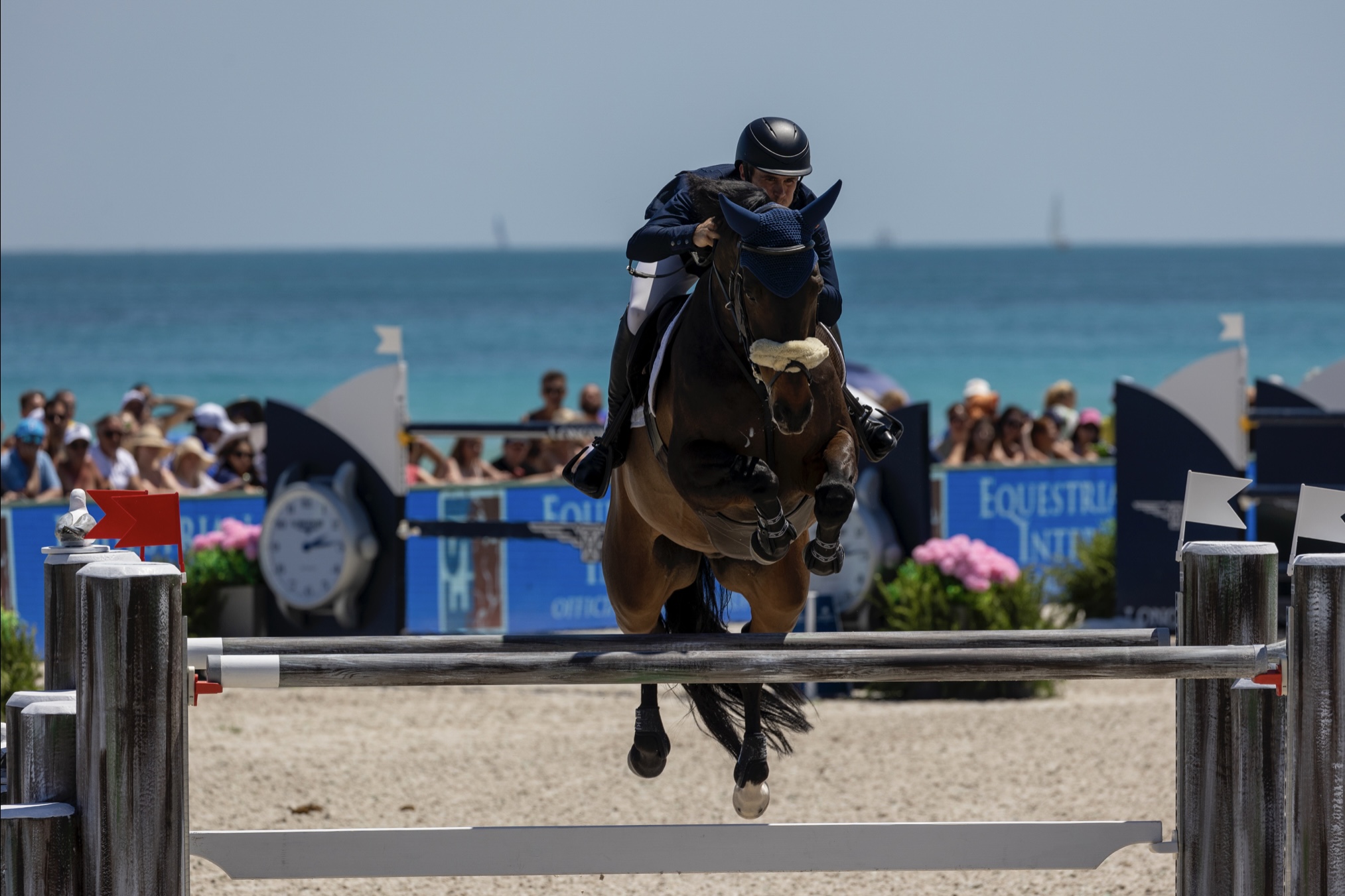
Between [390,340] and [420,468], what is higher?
[390,340]

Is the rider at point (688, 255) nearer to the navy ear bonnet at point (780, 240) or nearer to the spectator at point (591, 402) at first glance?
the navy ear bonnet at point (780, 240)

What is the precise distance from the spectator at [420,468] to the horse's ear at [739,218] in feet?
16.9

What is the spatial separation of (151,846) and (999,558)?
222 inches

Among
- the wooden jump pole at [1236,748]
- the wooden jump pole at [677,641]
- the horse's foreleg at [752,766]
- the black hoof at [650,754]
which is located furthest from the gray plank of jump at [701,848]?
the black hoof at [650,754]

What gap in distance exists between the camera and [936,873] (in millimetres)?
4855

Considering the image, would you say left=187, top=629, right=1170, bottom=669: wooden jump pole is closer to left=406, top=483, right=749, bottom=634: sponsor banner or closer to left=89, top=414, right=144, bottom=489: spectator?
left=406, top=483, right=749, bottom=634: sponsor banner

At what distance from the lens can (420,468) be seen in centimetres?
984

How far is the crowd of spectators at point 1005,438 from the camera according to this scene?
9789 mm

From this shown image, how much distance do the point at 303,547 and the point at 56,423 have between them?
104 inches

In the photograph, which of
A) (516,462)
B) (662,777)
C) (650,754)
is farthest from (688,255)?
(516,462)

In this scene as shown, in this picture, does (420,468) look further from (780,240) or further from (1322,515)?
(1322,515)

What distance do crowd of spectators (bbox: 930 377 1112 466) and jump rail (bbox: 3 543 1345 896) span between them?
19.6 ft

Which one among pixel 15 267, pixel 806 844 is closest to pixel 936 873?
pixel 806 844

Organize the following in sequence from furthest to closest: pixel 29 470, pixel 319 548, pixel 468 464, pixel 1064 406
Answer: pixel 1064 406 → pixel 468 464 → pixel 29 470 → pixel 319 548
